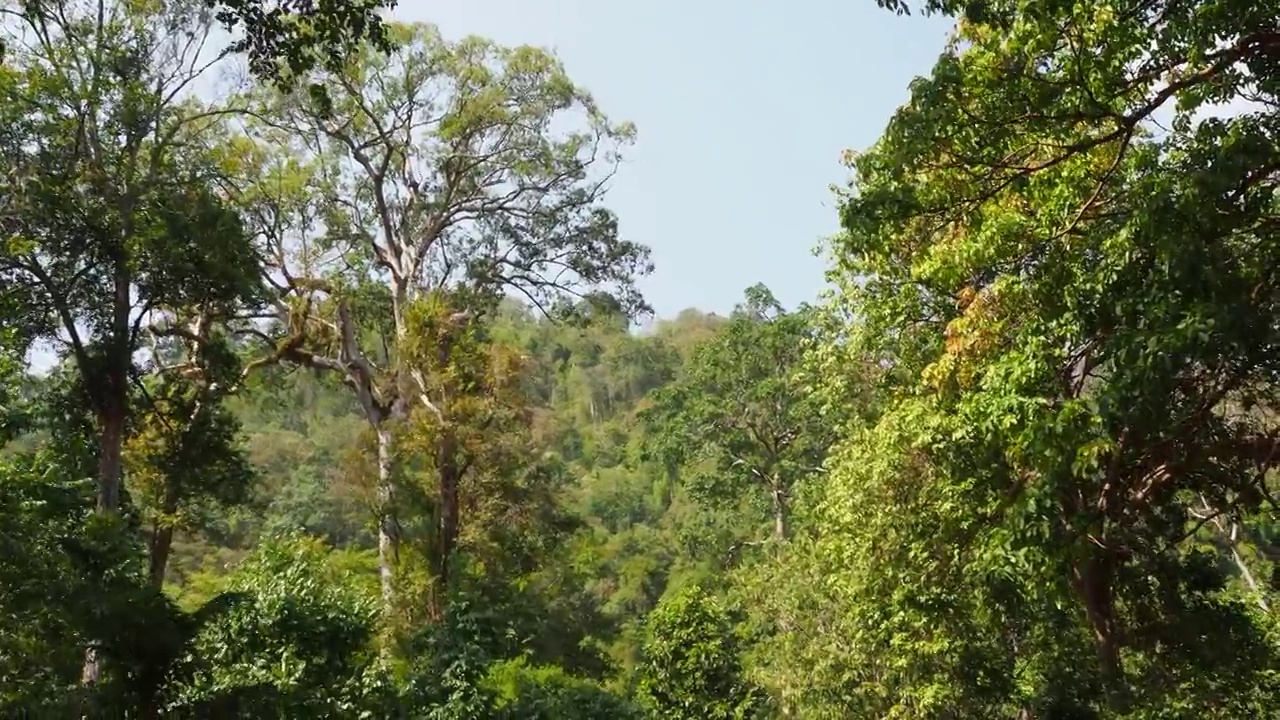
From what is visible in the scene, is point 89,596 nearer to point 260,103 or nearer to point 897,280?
point 897,280

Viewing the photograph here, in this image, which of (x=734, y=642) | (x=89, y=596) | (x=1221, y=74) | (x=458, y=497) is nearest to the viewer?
(x=1221, y=74)

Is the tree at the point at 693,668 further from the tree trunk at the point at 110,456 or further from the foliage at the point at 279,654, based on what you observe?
the tree trunk at the point at 110,456

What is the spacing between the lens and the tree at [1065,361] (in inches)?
183

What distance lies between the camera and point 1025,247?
20.8ft

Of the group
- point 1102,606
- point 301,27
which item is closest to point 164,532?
point 301,27

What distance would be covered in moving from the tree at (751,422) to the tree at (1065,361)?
10453mm

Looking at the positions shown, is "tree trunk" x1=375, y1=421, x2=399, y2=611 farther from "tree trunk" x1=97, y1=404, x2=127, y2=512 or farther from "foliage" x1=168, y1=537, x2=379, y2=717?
"foliage" x1=168, y1=537, x2=379, y2=717

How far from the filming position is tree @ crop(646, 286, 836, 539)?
20406mm

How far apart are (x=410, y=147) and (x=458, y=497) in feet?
17.2

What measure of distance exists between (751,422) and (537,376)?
8781 millimetres

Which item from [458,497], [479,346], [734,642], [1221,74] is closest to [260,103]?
[479,346]

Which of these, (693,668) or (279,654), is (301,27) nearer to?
(279,654)

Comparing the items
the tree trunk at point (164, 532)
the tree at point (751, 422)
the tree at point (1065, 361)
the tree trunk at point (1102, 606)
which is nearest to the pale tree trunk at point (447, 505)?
the tree trunk at point (164, 532)

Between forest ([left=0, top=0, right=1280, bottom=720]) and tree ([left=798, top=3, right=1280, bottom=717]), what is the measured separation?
0.03 m
